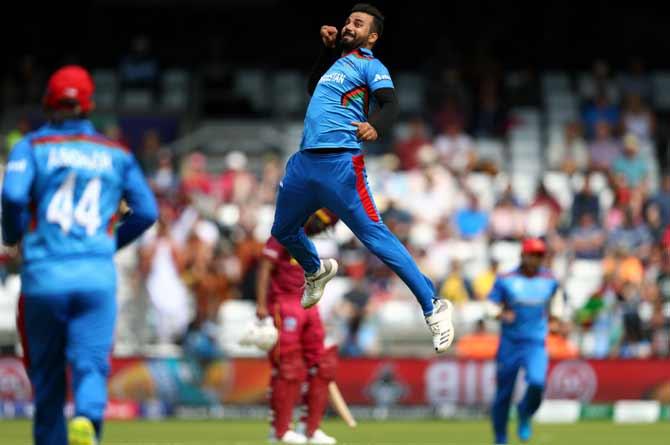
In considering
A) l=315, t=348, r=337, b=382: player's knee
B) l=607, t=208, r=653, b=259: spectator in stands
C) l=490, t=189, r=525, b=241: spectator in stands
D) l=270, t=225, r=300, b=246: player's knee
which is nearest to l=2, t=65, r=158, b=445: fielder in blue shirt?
l=270, t=225, r=300, b=246: player's knee

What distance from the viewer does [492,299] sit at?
15359mm

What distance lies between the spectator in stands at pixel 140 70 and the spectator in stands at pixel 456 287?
8.42 metres

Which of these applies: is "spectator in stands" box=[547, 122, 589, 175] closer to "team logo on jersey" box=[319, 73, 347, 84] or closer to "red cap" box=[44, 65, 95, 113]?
"team logo on jersey" box=[319, 73, 347, 84]

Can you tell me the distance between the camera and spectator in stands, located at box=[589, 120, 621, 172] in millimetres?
24328

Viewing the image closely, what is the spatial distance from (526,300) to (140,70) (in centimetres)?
1307

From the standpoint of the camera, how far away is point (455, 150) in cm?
2416

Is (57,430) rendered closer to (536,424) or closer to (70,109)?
(70,109)

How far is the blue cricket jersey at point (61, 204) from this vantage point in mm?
8156

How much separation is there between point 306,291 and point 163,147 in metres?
15.1

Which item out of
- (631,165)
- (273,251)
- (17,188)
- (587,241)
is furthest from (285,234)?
(631,165)

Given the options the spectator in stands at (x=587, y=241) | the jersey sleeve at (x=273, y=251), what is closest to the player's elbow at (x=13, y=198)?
the jersey sleeve at (x=273, y=251)

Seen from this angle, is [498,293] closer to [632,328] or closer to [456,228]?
[632,328]

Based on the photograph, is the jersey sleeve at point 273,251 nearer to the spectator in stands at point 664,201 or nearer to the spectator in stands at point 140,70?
the spectator in stands at point 664,201

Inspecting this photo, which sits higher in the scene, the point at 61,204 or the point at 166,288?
the point at 61,204
